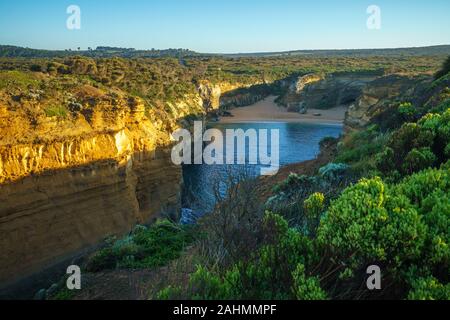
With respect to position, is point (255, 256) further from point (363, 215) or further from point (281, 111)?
point (281, 111)

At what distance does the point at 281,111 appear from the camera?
82.6 m

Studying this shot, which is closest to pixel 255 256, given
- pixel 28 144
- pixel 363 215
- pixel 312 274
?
pixel 312 274

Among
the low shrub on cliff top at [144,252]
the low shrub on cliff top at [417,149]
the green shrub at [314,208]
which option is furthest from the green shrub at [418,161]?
the low shrub on cliff top at [144,252]

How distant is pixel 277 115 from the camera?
77688mm

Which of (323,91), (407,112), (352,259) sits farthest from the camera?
(323,91)

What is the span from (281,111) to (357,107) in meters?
36.5

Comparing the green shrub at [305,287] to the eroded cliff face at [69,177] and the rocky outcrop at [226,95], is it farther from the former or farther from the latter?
the rocky outcrop at [226,95]

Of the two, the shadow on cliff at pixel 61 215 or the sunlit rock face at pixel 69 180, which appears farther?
the sunlit rock face at pixel 69 180

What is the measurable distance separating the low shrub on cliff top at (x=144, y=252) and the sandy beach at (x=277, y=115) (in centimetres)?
5855

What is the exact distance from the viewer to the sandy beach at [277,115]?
238 ft

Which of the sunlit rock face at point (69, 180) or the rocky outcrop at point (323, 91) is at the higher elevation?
the rocky outcrop at point (323, 91)

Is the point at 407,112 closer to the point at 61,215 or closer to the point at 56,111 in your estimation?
the point at 61,215

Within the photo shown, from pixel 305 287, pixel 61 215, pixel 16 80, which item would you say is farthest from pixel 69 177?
pixel 305 287

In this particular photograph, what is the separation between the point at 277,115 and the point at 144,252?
222 feet
